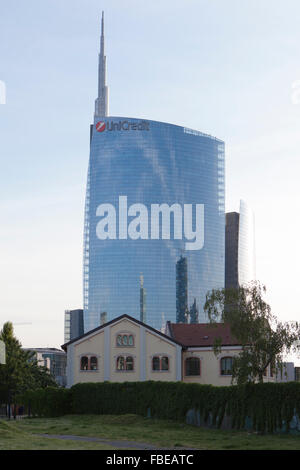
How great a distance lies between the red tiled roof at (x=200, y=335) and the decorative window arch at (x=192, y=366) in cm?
166

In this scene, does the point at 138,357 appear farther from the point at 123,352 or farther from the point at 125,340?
the point at 125,340

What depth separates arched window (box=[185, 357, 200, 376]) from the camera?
70688 mm

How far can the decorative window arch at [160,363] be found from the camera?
228ft

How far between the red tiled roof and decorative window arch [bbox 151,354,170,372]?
393 centimetres

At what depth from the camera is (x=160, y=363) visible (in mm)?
69562

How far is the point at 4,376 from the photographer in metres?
80.4

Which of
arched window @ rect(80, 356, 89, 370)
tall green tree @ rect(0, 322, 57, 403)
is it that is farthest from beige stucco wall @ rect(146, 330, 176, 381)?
tall green tree @ rect(0, 322, 57, 403)

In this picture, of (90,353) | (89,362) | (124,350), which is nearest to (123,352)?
(124,350)

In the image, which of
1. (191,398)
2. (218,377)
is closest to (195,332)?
(218,377)

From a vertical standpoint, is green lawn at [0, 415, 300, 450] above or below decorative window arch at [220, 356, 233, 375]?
below

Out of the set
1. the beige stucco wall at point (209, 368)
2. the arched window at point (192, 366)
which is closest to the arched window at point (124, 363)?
the beige stucco wall at point (209, 368)

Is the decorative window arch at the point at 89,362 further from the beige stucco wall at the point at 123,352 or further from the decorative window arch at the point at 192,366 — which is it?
the decorative window arch at the point at 192,366

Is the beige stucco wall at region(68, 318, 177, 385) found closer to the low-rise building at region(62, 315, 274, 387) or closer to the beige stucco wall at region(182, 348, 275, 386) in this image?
the low-rise building at region(62, 315, 274, 387)

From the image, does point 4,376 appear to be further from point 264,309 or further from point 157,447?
point 157,447
